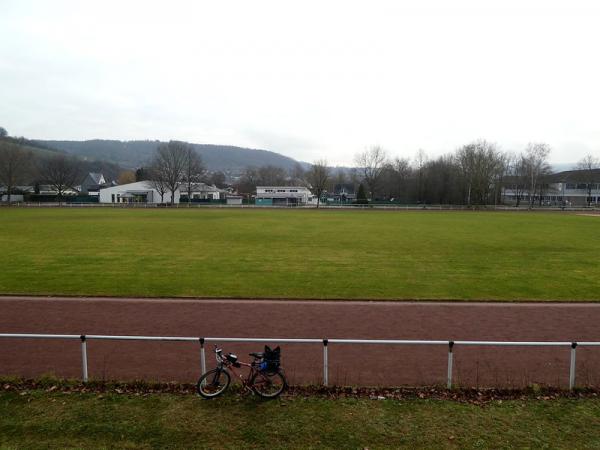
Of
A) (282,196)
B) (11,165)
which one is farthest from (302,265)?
(282,196)

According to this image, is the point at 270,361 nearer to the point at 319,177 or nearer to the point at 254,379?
the point at 254,379

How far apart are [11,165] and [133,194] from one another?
27.7m

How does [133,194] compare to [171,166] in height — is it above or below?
below

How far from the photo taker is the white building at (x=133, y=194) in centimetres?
11306

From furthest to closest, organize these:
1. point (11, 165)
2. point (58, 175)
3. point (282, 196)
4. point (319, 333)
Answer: point (282, 196), point (58, 175), point (11, 165), point (319, 333)

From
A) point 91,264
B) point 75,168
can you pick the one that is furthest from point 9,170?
point 91,264

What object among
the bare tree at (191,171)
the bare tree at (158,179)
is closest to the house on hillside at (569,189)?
the bare tree at (191,171)

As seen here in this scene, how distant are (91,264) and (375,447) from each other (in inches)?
820

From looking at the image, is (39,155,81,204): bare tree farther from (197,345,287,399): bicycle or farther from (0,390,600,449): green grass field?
(197,345,287,399): bicycle

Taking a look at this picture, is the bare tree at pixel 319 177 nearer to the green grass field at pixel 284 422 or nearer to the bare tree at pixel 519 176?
the bare tree at pixel 519 176

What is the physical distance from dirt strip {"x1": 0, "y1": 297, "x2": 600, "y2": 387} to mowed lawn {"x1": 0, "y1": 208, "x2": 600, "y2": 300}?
153cm

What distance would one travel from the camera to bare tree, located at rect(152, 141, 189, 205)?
4183 inches

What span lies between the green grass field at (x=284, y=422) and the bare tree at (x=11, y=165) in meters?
106

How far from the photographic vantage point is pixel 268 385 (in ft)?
29.1
